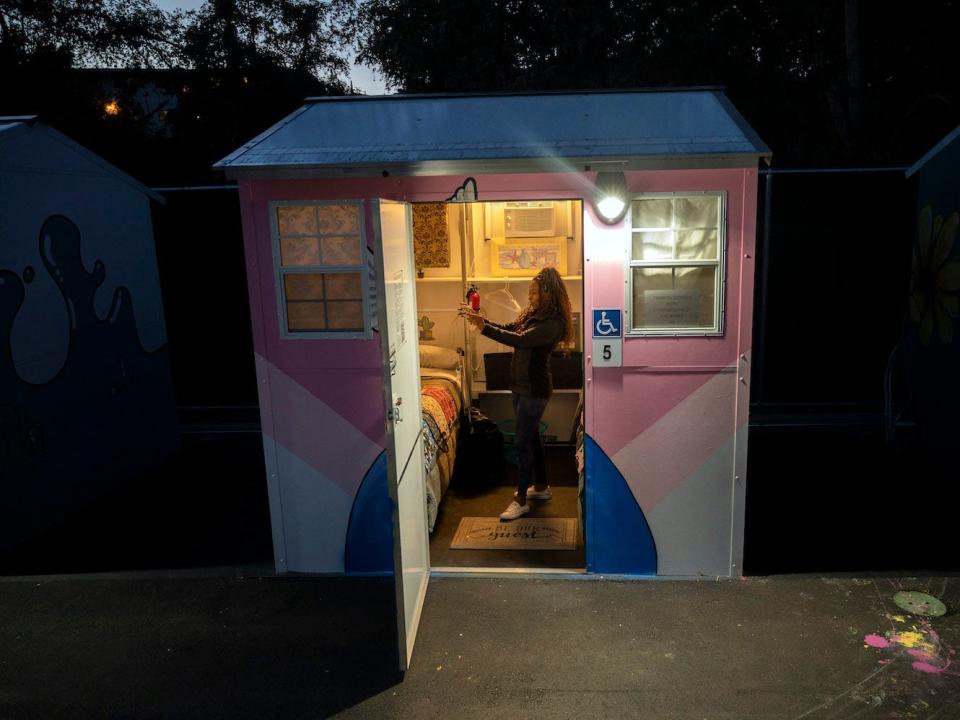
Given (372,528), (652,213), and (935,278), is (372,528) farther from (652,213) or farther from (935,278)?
(935,278)

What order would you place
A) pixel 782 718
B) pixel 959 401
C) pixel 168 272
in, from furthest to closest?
pixel 168 272 → pixel 959 401 → pixel 782 718

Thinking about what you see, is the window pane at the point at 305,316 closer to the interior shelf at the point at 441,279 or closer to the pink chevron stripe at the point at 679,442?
the pink chevron stripe at the point at 679,442

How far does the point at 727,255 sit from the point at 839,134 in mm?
9009

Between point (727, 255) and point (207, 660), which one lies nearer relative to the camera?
point (207, 660)

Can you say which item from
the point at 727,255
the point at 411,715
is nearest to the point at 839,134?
the point at 727,255

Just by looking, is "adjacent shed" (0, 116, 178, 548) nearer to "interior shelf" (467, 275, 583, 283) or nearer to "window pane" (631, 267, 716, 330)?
"interior shelf" (467, 275, 583, 283)

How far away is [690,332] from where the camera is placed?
4.47m

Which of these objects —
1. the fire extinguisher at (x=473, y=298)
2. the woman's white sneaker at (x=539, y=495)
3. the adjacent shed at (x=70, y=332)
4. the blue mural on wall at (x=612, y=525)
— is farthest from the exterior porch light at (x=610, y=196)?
the adjacent shed at (x=70, y=332)

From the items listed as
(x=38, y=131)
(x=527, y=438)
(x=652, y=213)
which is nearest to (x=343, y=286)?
(x=527, y=438)

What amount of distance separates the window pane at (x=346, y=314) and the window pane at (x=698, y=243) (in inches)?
80.1

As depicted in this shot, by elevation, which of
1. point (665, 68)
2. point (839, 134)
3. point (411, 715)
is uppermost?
point (665, 68)

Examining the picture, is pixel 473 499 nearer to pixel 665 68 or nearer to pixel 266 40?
pixel 665 68

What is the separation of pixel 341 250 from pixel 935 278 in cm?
529

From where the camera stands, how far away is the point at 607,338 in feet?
14.8
